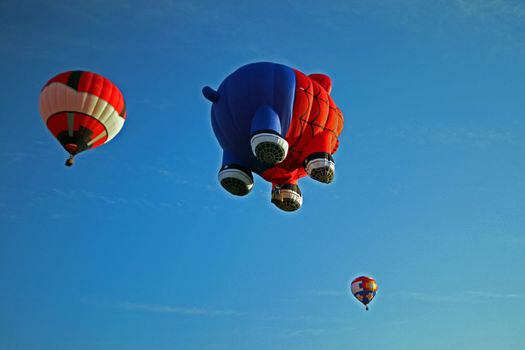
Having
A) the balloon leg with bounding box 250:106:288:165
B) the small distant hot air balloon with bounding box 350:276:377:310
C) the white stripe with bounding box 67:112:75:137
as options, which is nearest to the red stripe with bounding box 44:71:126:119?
the white stripe with bounding box 67:112:75:137

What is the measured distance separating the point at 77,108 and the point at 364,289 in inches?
720

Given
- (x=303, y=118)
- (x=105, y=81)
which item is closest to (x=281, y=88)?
(x=303, y=118)

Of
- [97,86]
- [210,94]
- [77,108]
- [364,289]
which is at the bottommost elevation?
[210,94]

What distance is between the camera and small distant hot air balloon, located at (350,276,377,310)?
1072 inches

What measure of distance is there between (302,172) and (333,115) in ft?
5.74

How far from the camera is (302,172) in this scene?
14164 millimetres

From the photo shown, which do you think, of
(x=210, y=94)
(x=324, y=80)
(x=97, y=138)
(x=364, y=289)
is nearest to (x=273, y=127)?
(x=210, y=94)

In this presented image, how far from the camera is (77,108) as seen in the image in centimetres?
1438

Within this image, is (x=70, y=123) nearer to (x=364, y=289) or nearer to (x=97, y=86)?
(x=97, y=86)

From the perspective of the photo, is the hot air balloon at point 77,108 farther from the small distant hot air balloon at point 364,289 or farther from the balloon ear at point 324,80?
the small distant hot air balloon at point 364,289

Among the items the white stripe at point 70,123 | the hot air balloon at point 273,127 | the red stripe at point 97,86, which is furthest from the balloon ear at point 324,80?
the white stripe at point 70,123

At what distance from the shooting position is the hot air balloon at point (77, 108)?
14383mm

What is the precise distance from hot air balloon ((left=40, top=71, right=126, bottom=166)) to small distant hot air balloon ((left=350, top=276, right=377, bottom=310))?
17.2 metres

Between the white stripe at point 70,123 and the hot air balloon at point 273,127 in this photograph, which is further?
the white stripe at point 70,123
